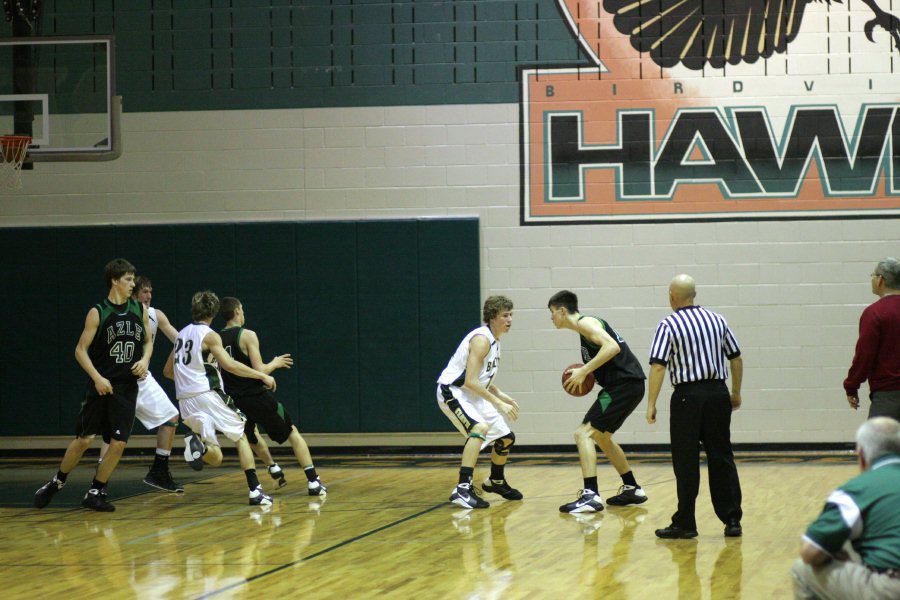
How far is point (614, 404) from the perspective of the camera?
8.57 m

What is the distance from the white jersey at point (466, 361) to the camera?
8695mm

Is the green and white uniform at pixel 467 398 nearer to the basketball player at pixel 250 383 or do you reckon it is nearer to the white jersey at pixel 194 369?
the basketball player at pixel 250 383

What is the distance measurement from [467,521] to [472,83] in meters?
5.89

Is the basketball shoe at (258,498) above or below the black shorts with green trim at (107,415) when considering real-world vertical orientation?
below

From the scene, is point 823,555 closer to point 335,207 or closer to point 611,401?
point 611,401

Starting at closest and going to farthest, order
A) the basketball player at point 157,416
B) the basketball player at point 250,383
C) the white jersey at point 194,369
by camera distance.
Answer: the basketball player at point 250,383 < the white jersey at point 194,369 < the basketball player at point 157,416

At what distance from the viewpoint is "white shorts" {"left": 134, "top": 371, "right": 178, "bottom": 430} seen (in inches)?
388

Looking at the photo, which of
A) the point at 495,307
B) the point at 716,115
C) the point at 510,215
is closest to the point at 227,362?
the point at 495,307

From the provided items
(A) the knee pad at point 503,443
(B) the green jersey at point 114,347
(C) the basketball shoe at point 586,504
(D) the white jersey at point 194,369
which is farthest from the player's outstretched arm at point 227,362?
(C) the basketball shoe at point 586,504

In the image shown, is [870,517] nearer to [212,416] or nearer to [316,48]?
[212,416]

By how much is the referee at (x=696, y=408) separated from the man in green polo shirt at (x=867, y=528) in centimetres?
319

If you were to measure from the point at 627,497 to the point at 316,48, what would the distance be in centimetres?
650

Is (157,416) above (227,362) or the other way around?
the other way around

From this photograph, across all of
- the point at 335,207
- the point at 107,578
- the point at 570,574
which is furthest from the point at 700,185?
the point at 107,578
